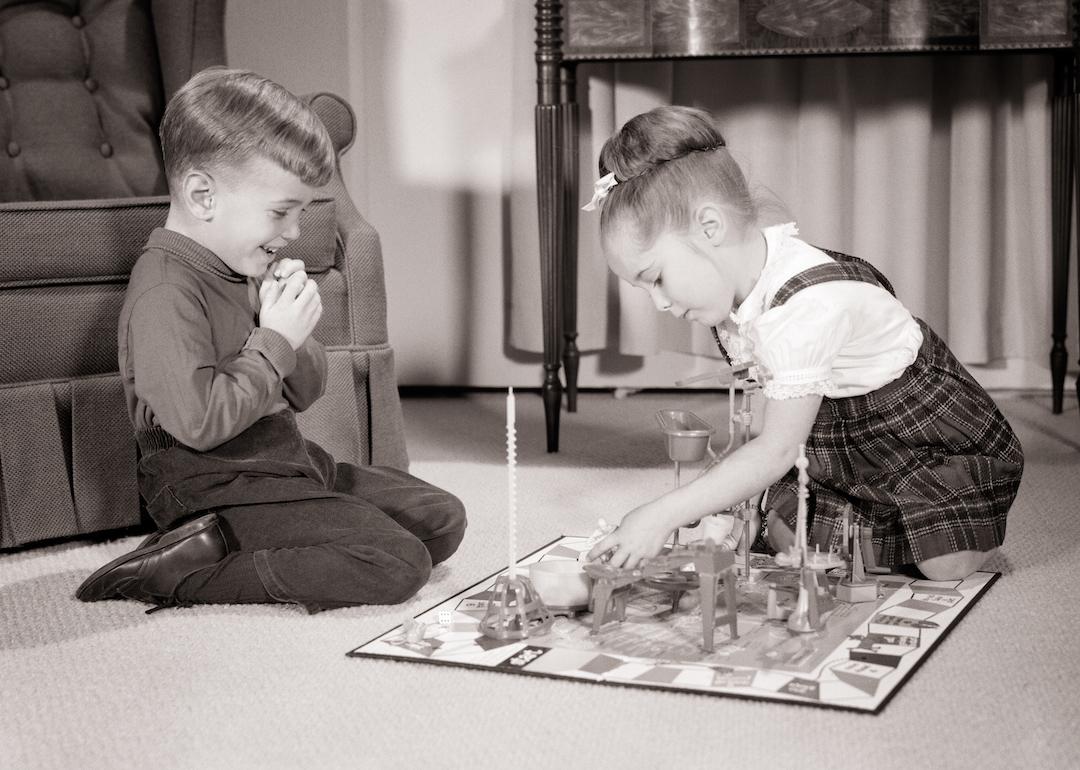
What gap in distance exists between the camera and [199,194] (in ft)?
4.28

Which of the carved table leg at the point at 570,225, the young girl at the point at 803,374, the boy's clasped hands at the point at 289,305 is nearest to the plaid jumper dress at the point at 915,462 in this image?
the young girl at the point at 803,374

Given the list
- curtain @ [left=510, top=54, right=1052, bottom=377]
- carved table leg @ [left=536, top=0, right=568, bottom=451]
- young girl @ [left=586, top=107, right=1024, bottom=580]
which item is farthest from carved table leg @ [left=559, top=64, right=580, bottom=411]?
young girl @ [left=586, top=107, right=1024, bottom=580]

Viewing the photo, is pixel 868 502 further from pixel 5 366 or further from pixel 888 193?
pixel 888 193

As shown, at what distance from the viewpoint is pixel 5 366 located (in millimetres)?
1500

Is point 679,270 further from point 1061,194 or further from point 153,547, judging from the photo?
point 1061,194

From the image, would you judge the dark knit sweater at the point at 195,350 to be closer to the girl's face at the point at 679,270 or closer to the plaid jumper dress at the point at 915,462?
the girl's face at the point at 679,270

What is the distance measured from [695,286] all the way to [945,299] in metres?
1.54

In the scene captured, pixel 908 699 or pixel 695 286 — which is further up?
pixel 695 286

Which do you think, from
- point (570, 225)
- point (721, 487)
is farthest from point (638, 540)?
point (570, 225)

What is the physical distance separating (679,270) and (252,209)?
1.45ft

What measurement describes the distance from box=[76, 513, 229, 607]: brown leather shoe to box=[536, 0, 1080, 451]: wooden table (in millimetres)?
878

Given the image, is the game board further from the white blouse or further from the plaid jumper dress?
the white blouse

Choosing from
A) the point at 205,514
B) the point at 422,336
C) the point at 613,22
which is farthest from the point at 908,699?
the point at 422,336

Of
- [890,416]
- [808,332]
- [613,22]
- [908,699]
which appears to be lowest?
[908,699]
